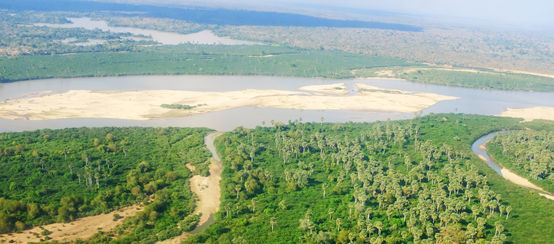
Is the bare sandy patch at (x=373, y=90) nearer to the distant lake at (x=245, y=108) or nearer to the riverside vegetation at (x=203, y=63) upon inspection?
the distant lake at (x=245, y=108)

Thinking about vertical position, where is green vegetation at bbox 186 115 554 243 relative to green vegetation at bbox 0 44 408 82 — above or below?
below

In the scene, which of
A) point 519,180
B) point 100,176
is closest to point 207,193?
point 100,176

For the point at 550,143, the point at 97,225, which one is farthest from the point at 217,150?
the point at 550,143

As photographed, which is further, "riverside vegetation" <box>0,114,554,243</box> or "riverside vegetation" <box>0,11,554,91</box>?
"riverside vegetation" <box>0,11,554,91</box>

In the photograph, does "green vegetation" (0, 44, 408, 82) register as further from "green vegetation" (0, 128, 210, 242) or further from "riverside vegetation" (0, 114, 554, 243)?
"riverside vegetation" (0, 114, 554, 243)

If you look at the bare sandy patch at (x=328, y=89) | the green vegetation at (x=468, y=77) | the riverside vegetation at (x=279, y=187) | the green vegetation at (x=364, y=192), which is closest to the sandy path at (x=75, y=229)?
the riverside vegetation at (x=279, y=187)

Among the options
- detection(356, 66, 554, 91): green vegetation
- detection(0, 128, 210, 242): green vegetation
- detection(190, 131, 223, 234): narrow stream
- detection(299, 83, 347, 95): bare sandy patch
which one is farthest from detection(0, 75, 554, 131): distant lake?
detection(0, 128, 210, 242): green vegetation
